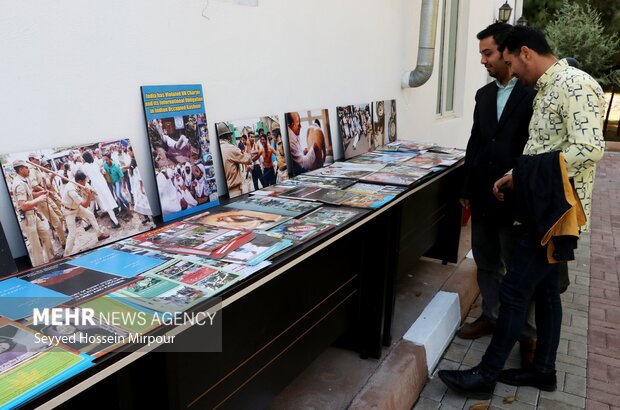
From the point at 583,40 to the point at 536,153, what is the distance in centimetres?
1583

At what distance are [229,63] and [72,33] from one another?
0.84 meters

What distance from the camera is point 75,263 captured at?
59.4 inches

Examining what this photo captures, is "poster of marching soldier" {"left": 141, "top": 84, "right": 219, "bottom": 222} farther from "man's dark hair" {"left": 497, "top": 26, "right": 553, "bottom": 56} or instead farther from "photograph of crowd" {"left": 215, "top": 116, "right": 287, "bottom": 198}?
"man's dark hair" {"left": 497, "top": 26, "right": 553, "bottom": 56}

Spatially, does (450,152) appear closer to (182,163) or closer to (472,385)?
(472,385)

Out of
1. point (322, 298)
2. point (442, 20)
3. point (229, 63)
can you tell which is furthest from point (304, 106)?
point (442, 20)

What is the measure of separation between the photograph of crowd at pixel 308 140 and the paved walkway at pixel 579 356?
144cm

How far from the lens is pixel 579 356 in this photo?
9.53 ft

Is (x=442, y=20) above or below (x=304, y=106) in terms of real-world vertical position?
above

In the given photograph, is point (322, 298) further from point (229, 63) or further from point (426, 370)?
point (229, 63)

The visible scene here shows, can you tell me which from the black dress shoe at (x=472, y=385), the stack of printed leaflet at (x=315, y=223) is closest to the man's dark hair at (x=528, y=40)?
the stack of printed leaflet at (x=315, y=223)

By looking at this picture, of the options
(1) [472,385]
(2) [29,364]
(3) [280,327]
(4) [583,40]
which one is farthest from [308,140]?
(4) [583,40]

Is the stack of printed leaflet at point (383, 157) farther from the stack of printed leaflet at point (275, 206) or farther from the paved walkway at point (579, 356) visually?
the paved walkway at point (579, 356)

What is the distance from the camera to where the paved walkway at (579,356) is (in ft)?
8.15

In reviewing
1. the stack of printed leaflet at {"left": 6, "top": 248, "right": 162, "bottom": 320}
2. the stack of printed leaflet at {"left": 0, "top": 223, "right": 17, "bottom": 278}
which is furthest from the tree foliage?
the stack of printed leaflet at {"left": 0, "top": 223, "right": 17, "bottom": 278}
